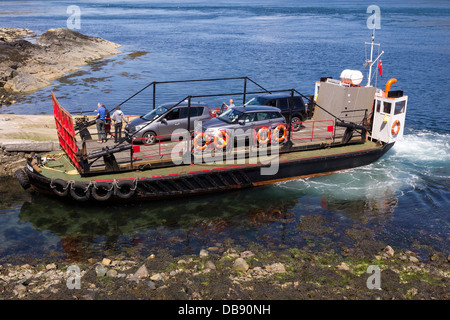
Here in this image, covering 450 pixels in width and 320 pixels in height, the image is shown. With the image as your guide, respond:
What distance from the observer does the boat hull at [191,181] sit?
1555cm

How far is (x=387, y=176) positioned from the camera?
20.0m

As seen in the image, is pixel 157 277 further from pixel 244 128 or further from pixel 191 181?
pixel 244 128

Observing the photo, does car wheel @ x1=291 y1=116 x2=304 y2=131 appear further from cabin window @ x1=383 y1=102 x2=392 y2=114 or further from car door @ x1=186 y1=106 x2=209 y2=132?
car door @ x1=186 y1=106 x2=209 y2=132

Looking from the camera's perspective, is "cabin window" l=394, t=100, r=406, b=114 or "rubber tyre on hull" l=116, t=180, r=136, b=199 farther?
"cabin window" l=394, t=100, r=406, b=114

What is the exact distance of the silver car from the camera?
18.3 metres

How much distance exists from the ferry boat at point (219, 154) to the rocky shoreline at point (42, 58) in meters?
19.7

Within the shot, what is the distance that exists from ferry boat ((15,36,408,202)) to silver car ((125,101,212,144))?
260mm

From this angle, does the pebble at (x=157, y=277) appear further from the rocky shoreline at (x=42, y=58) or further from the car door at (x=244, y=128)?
the rocky shoreline at (x=42, y=58)

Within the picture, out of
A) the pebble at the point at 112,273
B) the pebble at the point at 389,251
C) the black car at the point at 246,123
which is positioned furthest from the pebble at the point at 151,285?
the black car at the point at 246,123

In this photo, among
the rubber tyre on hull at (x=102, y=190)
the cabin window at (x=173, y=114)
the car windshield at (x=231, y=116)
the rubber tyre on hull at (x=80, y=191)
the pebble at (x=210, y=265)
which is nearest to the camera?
the pebble at (x=210, y=265)

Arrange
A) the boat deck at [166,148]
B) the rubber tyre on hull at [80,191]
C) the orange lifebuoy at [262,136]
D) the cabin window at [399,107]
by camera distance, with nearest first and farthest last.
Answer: the rubber tyre on hull at [80,191], the boat deck at [166,148], the orange lifebuoy at [262,136], the cabin window at [399,107]

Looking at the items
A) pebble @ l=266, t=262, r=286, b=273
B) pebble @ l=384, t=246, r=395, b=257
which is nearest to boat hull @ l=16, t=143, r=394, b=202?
pebble @ l=266, t=262, r=286, b=273

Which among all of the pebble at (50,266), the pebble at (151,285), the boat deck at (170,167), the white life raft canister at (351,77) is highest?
the white life raft canister at (351,77)

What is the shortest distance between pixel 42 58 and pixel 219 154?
119 feet
